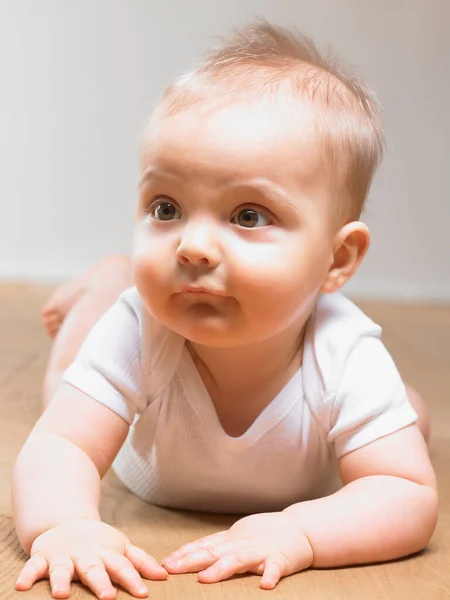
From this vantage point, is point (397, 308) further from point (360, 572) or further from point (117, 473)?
point (360, 572)

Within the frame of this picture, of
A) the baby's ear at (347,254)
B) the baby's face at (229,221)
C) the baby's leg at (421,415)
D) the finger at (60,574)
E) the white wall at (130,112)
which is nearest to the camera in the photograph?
the finger at (60,574)

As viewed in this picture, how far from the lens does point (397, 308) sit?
8.18ft

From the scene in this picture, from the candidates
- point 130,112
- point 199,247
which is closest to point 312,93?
point 199,247

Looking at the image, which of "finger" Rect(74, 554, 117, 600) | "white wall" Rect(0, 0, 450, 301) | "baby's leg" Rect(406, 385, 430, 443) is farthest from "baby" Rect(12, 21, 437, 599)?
"white wall" Rect(0, 0, 450, 301)

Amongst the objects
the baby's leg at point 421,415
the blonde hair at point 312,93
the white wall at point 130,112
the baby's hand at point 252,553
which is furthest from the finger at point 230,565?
the white wall at point 130,112

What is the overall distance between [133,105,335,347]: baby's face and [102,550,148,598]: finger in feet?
0.70

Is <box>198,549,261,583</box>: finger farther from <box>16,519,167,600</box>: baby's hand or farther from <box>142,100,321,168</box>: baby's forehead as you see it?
<box>142,100,321,168</box>: baby's forehead

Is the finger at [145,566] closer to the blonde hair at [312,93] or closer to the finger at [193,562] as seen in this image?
the finger at [193,562]

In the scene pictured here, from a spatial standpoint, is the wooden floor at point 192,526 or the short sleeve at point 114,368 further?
the short sleeve at point 114,368

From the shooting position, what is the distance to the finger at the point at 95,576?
770 mm

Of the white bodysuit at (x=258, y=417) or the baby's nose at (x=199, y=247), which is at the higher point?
the baby's nose at (x=199, y=247)

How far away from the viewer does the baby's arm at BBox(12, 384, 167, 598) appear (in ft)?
2.60

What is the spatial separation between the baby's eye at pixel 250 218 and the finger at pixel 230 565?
11.2 inches

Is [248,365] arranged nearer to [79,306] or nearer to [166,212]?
[166,212]
